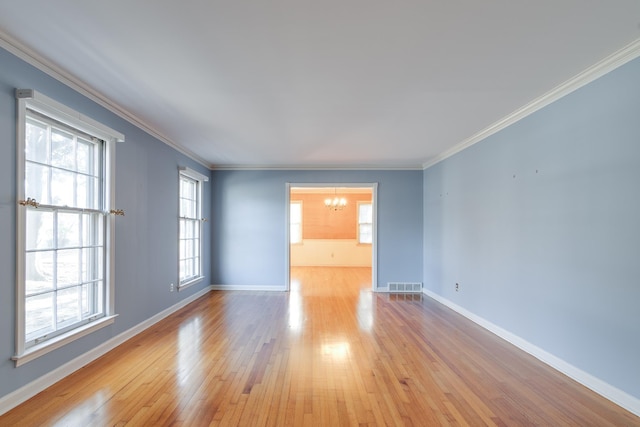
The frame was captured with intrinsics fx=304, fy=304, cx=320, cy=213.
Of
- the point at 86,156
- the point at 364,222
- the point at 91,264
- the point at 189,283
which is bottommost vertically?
the point at 189,283

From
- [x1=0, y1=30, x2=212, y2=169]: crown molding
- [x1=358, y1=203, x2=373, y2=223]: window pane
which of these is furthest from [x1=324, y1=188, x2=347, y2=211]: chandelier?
[x1=0, y1=30, x2=212, y2=169]: crown molding

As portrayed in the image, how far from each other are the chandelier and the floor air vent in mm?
3893

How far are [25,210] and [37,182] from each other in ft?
1.00

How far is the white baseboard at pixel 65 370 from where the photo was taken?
2.10m

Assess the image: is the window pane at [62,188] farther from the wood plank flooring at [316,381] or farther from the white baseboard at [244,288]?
the white baseboard at [244,288]

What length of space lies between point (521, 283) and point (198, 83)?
3.79m

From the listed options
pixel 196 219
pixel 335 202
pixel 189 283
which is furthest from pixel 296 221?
pixel 189 283

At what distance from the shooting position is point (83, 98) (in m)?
2.76

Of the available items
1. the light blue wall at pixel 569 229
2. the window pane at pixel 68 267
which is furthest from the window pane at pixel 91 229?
the light blue wall at pixel 569 229

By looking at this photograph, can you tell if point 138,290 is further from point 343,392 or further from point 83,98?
point 343,392

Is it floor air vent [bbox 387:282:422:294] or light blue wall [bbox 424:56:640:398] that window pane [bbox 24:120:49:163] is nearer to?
light blue wall [bbox 424:56:640:398]

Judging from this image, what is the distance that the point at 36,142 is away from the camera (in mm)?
2391

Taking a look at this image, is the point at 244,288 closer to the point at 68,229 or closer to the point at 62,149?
the point at 68,229

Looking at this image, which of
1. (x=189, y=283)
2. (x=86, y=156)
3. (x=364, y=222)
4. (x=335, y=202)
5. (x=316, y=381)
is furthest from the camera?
(x=364, y=222)
